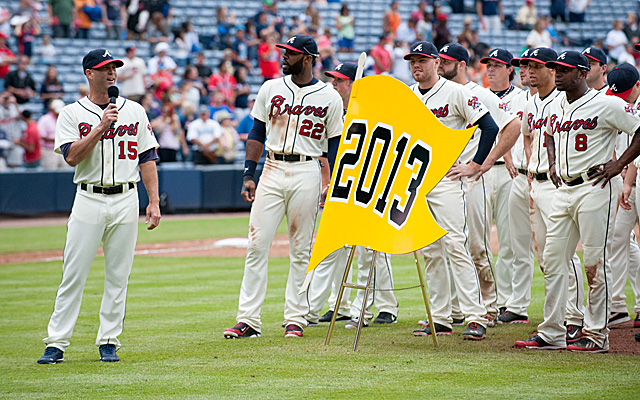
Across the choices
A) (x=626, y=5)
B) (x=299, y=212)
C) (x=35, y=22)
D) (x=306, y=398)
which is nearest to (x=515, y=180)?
(x=299, y=212)

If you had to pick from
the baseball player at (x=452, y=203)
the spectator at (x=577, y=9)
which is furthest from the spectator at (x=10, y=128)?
the spectator at (x=577, y=9)

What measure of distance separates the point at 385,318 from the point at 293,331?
3.73 ft

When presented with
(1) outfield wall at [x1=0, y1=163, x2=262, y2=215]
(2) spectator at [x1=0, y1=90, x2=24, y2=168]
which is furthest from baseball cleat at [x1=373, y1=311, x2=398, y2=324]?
(2) spectator at [x1=0, y1=90, x2=24, y2=168]

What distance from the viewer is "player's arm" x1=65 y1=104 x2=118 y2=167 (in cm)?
567

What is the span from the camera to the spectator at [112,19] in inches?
886

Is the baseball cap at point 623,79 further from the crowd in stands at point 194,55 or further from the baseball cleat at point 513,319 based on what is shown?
the crowd in stands at point 194,55

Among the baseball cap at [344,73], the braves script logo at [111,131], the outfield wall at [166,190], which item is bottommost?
the outfield wall at [166,190]

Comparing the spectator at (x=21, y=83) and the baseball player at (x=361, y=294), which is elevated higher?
the spectator at (x=21, y=83)

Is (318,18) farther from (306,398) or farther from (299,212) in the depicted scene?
(306,398)

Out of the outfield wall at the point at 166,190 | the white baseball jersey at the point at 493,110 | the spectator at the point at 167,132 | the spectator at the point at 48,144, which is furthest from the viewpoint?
the spectator at the point at 167,132

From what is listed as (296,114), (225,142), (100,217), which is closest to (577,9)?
(225,142)

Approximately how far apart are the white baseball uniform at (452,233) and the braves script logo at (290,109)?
0.88m

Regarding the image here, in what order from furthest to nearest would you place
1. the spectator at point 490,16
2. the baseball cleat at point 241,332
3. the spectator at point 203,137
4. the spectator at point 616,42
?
the spectator at point 490,16, the spectator at point 616,42, the spectator at point 203,137, the baseball cleat at point 241,332

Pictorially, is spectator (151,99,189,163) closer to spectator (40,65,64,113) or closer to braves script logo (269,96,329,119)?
spectator (40,65,64,113)
